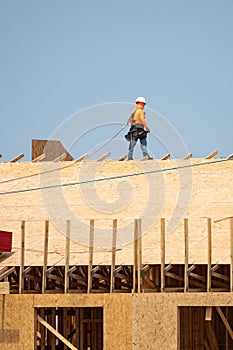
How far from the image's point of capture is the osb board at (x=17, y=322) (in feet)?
70.0

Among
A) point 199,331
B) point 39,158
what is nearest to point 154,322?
point 199,331

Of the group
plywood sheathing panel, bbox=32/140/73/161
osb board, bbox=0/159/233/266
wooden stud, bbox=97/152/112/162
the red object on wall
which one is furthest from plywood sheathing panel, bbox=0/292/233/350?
plywood sheathing panel, bbox=32/140/73/161

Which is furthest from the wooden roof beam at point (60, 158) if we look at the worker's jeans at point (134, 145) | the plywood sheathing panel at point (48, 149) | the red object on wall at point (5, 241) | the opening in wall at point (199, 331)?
the red object on wall at point (5, 241)

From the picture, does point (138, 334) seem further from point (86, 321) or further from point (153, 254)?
point (86, 321)

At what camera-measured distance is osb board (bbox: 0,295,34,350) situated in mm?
21344

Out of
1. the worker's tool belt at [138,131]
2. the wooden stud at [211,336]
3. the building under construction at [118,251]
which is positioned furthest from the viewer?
the worker's tool belt at [138,131]

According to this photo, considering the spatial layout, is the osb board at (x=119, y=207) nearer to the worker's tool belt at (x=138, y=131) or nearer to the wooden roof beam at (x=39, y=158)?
the wooden roof beam at (x=39, y=158)

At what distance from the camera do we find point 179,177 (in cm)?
2853

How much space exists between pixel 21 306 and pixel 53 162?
9.45m

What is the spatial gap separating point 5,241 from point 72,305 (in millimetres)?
2416

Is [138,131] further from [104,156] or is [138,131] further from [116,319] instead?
[116,319]

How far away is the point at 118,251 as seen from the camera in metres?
23.2

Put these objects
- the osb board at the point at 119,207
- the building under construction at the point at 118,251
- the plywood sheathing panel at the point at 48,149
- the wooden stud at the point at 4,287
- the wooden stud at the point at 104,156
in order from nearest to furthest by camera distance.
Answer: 1. the wooden stud at the point at 4,287
2. the building under construction at the point at 118,251
3. the osb board at the point at 119,207
4. the wooden stud at the point at 104,156
5. the plywood sheathing panel at the point at 48,149

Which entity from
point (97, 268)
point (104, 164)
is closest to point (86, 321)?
point (104, 164)
